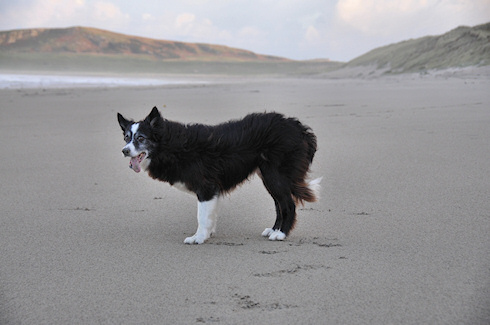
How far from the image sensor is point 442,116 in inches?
385

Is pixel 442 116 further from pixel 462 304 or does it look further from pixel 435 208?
pixel 462 304

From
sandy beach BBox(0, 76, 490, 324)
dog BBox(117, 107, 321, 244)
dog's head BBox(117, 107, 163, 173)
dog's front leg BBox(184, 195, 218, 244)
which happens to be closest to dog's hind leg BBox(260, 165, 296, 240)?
dog BBox(117, 107, 321, 244)

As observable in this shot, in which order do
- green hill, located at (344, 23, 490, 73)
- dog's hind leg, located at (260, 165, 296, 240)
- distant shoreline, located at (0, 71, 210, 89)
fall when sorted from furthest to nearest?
green hill, located at (344, 23, 490, 73) → distant shoreline, located at (0, 71, 210, 89) → dog's hind leg, located at (260, 165, 296, 240)

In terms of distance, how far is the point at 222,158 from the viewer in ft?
14.0

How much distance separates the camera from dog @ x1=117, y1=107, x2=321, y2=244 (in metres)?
4.17

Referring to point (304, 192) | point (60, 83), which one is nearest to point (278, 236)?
point (304, 192)

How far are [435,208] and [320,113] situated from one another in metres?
6.74

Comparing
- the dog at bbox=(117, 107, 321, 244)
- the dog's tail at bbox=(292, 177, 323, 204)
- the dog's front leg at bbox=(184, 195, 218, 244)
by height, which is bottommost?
the dog's front leg at bbox=(184, 195, 218, 244)

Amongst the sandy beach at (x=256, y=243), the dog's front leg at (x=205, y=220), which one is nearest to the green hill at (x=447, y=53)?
the sandy beach at (x=256, y=243)

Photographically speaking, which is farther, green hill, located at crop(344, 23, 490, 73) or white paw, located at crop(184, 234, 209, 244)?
green hill, located at crop(344, 23, 490, 73)

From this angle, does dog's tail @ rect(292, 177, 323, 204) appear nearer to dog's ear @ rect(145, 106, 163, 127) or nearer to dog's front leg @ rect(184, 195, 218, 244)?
dog's front leg @ rect(184, 195, 218, 244)

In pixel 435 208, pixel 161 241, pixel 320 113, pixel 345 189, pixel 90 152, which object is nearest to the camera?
pixel 161 241

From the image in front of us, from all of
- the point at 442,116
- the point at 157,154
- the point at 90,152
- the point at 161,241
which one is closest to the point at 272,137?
the point at 157,154

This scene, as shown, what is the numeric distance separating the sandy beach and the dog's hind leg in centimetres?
13
